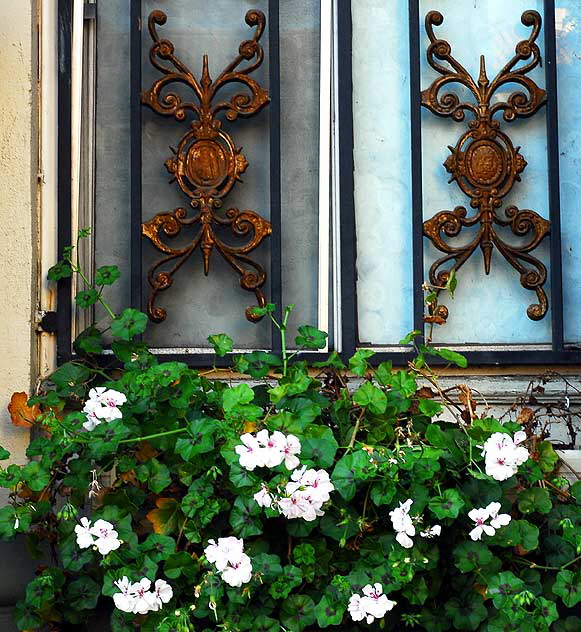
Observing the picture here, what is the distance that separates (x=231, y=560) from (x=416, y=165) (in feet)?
4.71

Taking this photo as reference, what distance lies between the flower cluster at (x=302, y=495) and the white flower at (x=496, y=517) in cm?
36

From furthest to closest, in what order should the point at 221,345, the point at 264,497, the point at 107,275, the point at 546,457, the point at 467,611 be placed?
the point at 107,275
the point at 221,345
the point at 546,457
the point at 467,611
the point at 264,497

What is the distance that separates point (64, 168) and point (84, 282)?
1.14 feet

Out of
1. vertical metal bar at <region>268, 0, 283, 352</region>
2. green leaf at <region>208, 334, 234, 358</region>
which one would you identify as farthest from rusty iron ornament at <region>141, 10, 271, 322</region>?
green leaf at <region>208, 334, 234, 358</region>

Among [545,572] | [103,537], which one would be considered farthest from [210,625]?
[545,572]

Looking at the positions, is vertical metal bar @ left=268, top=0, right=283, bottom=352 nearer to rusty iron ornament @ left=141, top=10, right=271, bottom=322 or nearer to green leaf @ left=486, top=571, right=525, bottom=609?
rusty iron ornament @ left=141, top=10, right=271, bottom=322

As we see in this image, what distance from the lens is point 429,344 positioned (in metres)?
2.92

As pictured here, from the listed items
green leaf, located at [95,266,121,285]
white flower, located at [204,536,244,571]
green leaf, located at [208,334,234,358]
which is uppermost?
green leaf, located at [95,266,121,285]

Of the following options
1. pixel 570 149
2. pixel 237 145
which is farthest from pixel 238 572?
pixel 570 149

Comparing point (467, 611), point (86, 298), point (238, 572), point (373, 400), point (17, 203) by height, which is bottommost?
point (467, 611)

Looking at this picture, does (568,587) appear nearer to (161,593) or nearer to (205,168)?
(161,593)

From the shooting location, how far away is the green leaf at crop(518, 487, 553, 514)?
7.46 feet

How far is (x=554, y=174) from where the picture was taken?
3.00 meters

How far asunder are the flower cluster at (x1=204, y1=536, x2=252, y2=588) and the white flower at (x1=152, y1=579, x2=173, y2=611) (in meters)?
0.15
